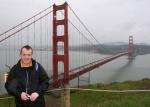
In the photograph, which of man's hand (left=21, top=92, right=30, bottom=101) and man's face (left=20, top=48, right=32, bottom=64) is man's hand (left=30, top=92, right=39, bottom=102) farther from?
man's face (left=20, top=48, right=32, bottom=64)

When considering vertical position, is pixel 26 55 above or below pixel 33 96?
above

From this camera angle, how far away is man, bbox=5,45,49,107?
10.7 ft

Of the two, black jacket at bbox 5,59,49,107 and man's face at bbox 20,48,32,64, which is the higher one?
man's face at bbox 20,48,32,64

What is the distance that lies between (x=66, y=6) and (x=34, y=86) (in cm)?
1225

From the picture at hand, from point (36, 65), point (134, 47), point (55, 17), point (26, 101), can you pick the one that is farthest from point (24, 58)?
point (134, 47)

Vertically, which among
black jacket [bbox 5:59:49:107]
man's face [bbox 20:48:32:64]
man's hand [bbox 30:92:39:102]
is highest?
man's face [bbox 20:48:32:64]

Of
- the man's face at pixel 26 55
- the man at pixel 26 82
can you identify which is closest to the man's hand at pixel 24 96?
the man at pixel 26 82

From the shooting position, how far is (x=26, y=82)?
3332 mm

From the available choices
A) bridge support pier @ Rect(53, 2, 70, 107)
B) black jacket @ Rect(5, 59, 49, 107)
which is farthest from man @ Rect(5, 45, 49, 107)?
bridge support pier @ Rect(53, 2, 70, 107)

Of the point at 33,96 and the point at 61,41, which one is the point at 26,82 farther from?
the point at 61,41

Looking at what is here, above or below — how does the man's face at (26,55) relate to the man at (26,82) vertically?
above

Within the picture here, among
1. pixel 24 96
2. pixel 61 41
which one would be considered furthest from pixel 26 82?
pixel 61 41

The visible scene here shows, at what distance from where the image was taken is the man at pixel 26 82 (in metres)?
3.27

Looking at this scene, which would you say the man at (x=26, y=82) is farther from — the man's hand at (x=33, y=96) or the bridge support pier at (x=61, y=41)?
the bridge support pier at (x=61, y=41)
